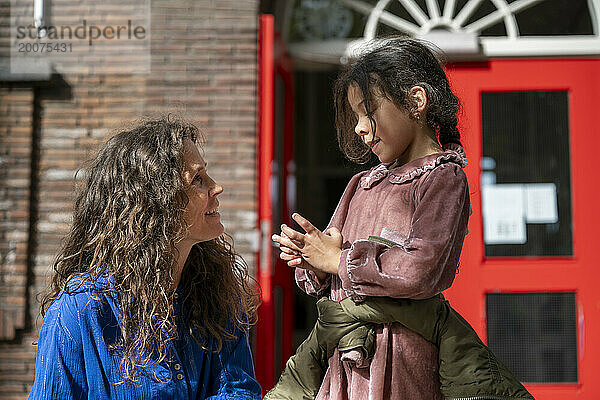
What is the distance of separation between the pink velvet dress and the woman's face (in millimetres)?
379

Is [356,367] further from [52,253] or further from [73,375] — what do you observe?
[52,253]

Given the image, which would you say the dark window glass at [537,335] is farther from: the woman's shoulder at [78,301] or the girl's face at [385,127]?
the woman's shoulder at [78,301]

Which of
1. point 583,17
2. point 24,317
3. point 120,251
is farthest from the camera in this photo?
point 583,17

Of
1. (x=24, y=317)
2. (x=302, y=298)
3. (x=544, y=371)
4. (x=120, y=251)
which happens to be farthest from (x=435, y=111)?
(x=302, y=298)

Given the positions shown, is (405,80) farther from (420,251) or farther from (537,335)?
(537,335)

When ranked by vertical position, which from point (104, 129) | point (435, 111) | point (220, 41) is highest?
point (220, 41)

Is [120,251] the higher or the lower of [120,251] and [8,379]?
the higher

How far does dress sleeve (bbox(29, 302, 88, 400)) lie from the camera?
6.46ft

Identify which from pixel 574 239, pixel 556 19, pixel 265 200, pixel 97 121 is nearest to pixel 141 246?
pixel 265 200

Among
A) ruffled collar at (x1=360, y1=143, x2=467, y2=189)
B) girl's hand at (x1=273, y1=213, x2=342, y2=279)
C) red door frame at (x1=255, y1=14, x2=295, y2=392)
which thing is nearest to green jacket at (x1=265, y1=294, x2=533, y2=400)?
girl's hand at (x1=273, y1=213, x2=342, y2=279)

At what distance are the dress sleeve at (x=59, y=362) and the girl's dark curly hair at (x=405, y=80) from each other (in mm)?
1034

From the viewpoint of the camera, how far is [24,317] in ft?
14.4

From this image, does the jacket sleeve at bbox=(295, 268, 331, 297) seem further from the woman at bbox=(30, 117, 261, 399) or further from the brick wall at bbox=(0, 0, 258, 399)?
the brick wall at bbox=(0, 0, 258, 399)

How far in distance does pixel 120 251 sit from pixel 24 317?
2.57 metres
